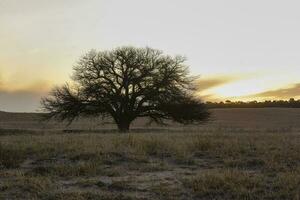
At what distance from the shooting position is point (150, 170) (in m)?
13.0

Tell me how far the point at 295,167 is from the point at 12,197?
6717 mm

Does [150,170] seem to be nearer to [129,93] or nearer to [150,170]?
[150,170]

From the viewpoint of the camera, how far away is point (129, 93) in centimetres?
4509

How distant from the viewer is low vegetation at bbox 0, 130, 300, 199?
33.4 feet

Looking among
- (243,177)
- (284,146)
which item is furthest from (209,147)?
(243,177)

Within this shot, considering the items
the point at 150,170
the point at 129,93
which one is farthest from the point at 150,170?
the point at 129,93

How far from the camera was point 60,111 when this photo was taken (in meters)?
45.7

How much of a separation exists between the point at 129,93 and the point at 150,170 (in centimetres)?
3227

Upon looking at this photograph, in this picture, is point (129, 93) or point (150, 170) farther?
point (129, 93)

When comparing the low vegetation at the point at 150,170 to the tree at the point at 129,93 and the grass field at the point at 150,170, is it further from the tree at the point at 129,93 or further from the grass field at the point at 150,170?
the tree at the point at 129,93

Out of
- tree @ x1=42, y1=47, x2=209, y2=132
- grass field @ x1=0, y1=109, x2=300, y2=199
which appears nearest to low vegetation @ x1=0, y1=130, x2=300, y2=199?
grass field @ x1=0, y1=109, x2=300, y2=199

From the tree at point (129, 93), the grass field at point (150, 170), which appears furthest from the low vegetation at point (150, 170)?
the tree at point (129, 93)

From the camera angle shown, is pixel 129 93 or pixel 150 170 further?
pixel 129 93

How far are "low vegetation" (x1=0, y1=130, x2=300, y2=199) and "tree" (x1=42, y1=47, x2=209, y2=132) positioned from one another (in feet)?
86.3
